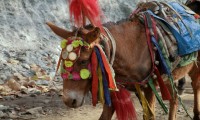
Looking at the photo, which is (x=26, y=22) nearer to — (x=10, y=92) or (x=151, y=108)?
(x=10, y=92)

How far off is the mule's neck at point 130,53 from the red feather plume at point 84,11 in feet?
1.14

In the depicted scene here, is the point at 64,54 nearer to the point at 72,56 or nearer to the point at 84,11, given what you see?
the point at 72,56

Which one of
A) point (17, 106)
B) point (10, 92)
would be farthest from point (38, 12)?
point (17, 106)

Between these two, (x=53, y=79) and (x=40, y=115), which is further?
(x=53, y=79)

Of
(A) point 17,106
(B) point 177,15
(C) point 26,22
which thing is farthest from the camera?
(C) point 26,22

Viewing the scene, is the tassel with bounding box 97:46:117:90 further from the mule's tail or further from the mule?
the mule's tail

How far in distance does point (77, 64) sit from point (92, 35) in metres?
0.27

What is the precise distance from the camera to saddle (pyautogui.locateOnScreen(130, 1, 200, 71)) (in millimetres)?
3793

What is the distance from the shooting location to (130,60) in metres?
3.56

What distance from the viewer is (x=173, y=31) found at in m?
3.89

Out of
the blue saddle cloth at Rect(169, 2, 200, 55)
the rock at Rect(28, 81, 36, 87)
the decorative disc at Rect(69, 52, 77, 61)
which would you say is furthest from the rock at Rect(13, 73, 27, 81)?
the decorative disc at Rect(69, 52, 77, 61)

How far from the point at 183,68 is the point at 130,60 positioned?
988mm

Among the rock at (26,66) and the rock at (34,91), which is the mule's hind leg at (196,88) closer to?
the rock at (34,91)

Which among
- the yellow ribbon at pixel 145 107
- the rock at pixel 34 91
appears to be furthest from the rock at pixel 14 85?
the yellow ribbon at pixel 145 107
